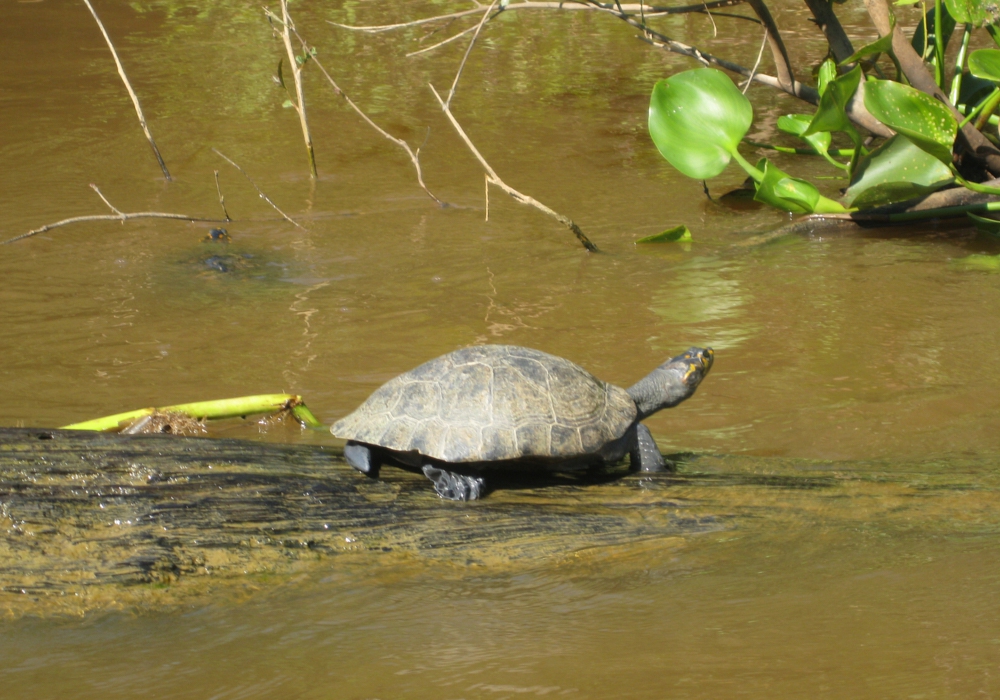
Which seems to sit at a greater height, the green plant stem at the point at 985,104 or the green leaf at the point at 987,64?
the green leaf at the point at 987,64

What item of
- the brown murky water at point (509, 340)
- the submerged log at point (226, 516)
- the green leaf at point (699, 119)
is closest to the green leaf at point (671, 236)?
the brown murky water at point (509, 340)

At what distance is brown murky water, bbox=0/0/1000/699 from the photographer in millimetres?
2707

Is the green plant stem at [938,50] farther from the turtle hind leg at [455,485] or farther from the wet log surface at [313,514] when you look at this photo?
the turtle hind leg at [455,485]

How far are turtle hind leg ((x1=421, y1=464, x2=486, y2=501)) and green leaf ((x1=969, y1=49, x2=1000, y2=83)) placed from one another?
191 inches

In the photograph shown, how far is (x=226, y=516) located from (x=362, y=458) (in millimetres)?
509

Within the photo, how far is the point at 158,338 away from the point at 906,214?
523cm

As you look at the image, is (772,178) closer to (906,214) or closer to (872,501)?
(906,214)

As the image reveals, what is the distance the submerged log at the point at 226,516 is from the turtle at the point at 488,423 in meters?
0.10

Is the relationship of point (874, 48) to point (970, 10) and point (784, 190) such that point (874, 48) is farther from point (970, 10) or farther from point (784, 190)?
point (784, 190)

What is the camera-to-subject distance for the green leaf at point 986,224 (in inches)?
259

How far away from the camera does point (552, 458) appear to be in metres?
3.28

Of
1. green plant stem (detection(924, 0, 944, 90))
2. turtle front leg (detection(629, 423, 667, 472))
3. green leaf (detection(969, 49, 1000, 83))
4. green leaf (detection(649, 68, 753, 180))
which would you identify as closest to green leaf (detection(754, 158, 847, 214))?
green leaf (detection(649, 68, 753, 180))

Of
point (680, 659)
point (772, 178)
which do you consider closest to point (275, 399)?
point (680, 659)

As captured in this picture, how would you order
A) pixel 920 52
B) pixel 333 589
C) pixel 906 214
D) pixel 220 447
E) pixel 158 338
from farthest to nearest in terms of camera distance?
pixel 920 52, pixel 906 214, pixel 158 338, pixel 220 447, pixel 333 589
